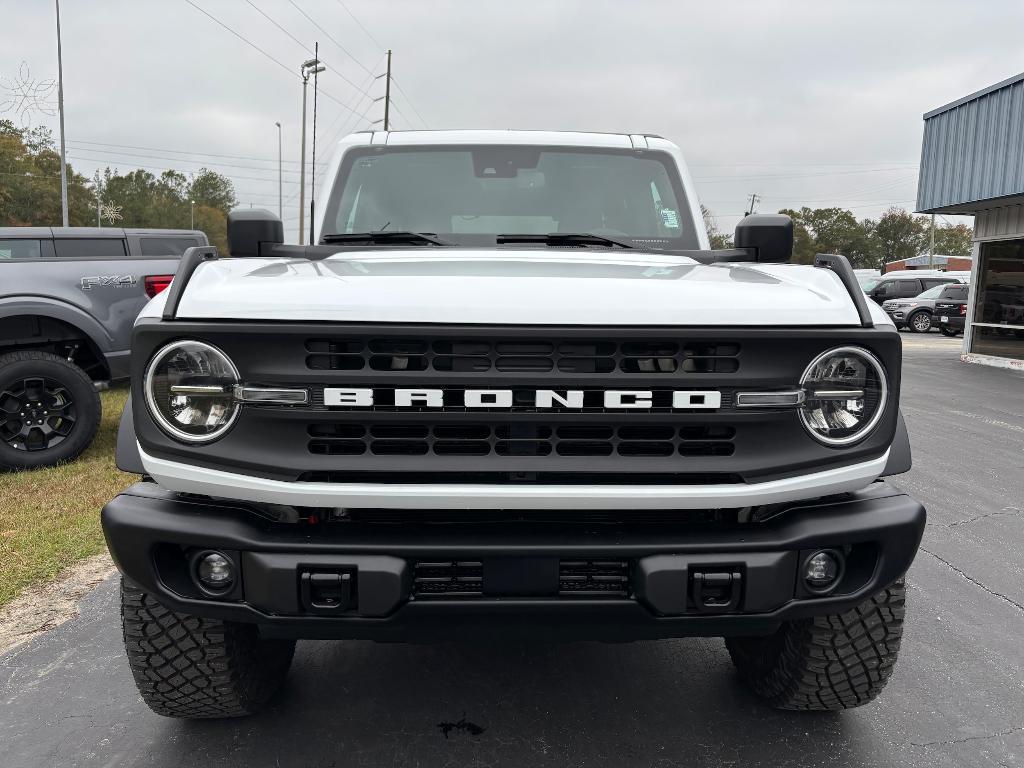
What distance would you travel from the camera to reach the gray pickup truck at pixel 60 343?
19.2 feet

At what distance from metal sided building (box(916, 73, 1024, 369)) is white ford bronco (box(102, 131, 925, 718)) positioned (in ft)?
50.0

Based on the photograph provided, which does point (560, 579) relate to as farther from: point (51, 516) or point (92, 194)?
point (92, 194)

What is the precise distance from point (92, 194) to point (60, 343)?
308 feet

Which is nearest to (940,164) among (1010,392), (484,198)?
(1010,392)

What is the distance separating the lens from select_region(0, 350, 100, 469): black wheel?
5.79 meters

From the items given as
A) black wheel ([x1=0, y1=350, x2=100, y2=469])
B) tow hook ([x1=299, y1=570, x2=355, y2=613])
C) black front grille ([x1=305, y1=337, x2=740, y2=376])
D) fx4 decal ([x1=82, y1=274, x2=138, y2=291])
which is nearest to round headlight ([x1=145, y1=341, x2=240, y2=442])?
black front grille ([x1=305, y1=337, x2=740, y2=376])

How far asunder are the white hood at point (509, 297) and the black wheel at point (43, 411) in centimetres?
429

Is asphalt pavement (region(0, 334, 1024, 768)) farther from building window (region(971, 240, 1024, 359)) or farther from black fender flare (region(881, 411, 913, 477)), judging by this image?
building window (region(971, 240, 1024, 359))

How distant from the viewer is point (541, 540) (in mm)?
1930

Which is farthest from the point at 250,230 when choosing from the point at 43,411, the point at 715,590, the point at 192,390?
the point at 43,411

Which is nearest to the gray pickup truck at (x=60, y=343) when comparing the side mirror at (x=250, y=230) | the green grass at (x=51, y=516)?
the green grass at (x=51, y=516)

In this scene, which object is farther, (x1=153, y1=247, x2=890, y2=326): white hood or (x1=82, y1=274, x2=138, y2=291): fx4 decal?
(x1=82, y1=274, x2=138, y2=291): fx4 decal

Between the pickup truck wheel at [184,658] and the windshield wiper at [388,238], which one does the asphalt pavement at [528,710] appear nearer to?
the pickup truck wheel at [184,658]

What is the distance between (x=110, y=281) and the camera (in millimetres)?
6383
